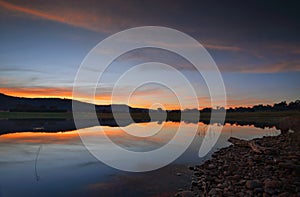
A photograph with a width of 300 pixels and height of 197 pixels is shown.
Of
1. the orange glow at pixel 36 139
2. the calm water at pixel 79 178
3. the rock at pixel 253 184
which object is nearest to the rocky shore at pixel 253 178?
the rock at pixel 253 184

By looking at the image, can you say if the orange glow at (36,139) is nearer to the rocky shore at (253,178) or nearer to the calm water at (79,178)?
the calm water at (79,178)

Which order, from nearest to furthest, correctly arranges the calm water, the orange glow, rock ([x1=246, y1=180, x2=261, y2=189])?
rock ([x1=246, y1=180, x2=261, y2=189]) → the calm water → the orange glow

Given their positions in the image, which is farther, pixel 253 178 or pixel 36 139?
pixel 36 139

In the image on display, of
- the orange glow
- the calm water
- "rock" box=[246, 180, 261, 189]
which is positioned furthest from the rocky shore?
the orange glow

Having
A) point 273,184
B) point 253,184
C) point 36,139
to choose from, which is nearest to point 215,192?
point 253,184

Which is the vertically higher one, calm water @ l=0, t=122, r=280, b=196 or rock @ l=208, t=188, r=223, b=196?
rock @ l=208, t=188, r=223, b=196

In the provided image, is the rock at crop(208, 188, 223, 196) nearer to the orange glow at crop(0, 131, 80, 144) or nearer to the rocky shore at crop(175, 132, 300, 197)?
the rocky shore at crop(175, 132, 300, 197)

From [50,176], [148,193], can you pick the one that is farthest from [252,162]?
[50,176]

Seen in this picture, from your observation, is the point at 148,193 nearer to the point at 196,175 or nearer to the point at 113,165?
the point at 196,175

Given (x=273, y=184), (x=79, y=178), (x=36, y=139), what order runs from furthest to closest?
1. (x=36, y=139)
2. (x=79, y=178)
3. (x=273, y=184)

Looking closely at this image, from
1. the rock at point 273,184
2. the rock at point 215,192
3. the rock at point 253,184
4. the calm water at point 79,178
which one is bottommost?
the calm water at point 79,178

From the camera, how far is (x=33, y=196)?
10.3 meters

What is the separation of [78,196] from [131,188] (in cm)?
228

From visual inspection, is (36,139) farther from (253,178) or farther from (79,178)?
(253,178)
